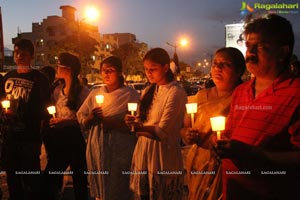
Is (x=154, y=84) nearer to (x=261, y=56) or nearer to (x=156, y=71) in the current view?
(x=156, y=71)

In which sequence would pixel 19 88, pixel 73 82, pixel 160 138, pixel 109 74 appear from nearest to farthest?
pixel 160 138, pixel 109 74, pixel 19 88, pixel 73 82

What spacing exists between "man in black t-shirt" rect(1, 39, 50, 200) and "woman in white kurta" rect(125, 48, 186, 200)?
5.30ft

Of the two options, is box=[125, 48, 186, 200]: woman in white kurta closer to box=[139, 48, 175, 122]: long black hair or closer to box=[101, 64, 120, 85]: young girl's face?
box=[139, 48, 175, 122]: long black hair

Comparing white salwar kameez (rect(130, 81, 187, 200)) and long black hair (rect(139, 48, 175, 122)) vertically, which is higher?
long black hair (rect(139, 48, 175, 122))

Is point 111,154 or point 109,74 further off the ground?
point 109,74

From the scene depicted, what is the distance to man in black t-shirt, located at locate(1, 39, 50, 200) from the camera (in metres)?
4.49

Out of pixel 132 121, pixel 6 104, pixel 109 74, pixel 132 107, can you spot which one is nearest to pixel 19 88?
pixel 6 104

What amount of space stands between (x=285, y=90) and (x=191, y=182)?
1563mm

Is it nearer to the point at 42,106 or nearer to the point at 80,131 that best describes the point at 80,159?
the point at 80,131

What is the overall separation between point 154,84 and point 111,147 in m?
1.05

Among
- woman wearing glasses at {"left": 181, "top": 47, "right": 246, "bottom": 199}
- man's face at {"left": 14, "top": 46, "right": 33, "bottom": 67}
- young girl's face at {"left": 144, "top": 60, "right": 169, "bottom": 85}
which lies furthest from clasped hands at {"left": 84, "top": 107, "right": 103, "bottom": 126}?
man's face at {"left": 14, "top": 46, "right": 33, "bottom": 67}

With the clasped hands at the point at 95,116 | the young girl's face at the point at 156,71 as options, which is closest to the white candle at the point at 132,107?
the young girl's face at the point at 156,71

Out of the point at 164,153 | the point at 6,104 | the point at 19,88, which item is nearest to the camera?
the point at 164,153

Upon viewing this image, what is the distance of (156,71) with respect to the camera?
144 inches
